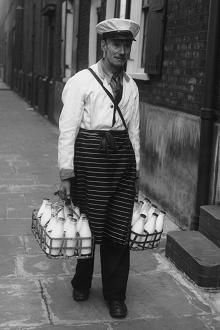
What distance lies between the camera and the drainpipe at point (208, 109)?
541 cm

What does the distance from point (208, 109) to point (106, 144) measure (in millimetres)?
2065

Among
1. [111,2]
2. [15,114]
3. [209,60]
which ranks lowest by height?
[15,114]

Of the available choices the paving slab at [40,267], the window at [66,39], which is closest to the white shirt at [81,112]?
the paving slab at [40,267]

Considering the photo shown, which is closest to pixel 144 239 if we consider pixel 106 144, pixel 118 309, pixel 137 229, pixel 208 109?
pixel 137 229

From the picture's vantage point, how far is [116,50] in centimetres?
364

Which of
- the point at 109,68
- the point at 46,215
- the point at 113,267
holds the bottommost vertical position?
the point at 113,267

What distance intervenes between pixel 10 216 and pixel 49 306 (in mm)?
2477

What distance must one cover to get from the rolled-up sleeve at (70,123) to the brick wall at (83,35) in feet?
28.5

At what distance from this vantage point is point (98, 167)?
3717 millimetres

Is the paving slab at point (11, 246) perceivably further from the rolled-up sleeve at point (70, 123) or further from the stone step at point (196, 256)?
the rolled-up sleeve at point (70, 123)

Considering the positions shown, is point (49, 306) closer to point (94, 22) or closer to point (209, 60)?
point (209, 60)

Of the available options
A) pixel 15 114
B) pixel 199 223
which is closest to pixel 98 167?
pixel 199 223

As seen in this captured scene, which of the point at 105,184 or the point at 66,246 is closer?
the point at 66,246

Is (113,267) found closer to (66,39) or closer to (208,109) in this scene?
(208,109)
